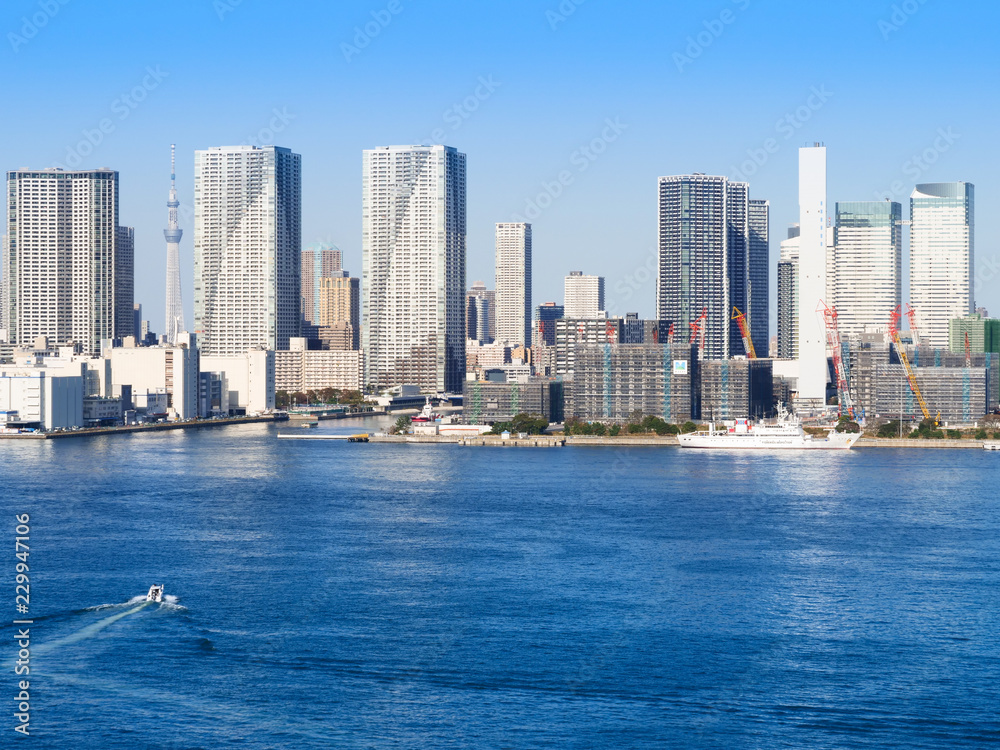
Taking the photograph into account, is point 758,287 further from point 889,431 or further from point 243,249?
point 889,431

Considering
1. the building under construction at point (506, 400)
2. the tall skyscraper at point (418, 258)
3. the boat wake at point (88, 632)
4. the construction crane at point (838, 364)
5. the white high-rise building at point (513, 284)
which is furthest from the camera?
the white high-rise building at point (513, 284)

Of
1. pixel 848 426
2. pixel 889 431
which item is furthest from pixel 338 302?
pixel 889 431

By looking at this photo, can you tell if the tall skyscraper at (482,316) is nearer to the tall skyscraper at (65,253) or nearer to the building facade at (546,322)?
the building facade at (546,322)

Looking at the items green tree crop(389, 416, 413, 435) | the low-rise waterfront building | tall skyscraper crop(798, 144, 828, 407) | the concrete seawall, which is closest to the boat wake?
the concrete seawall

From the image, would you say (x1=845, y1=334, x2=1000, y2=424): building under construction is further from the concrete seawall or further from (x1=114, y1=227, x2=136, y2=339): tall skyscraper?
(x1=114, y1=227, x2=136, y2=339): tall skyscraper

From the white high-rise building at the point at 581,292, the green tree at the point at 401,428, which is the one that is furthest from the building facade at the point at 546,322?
the green tree at the point at 401,428

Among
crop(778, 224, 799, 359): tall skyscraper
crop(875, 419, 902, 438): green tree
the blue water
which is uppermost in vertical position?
crop(778, 224, 799, 359): tall skyscraper
